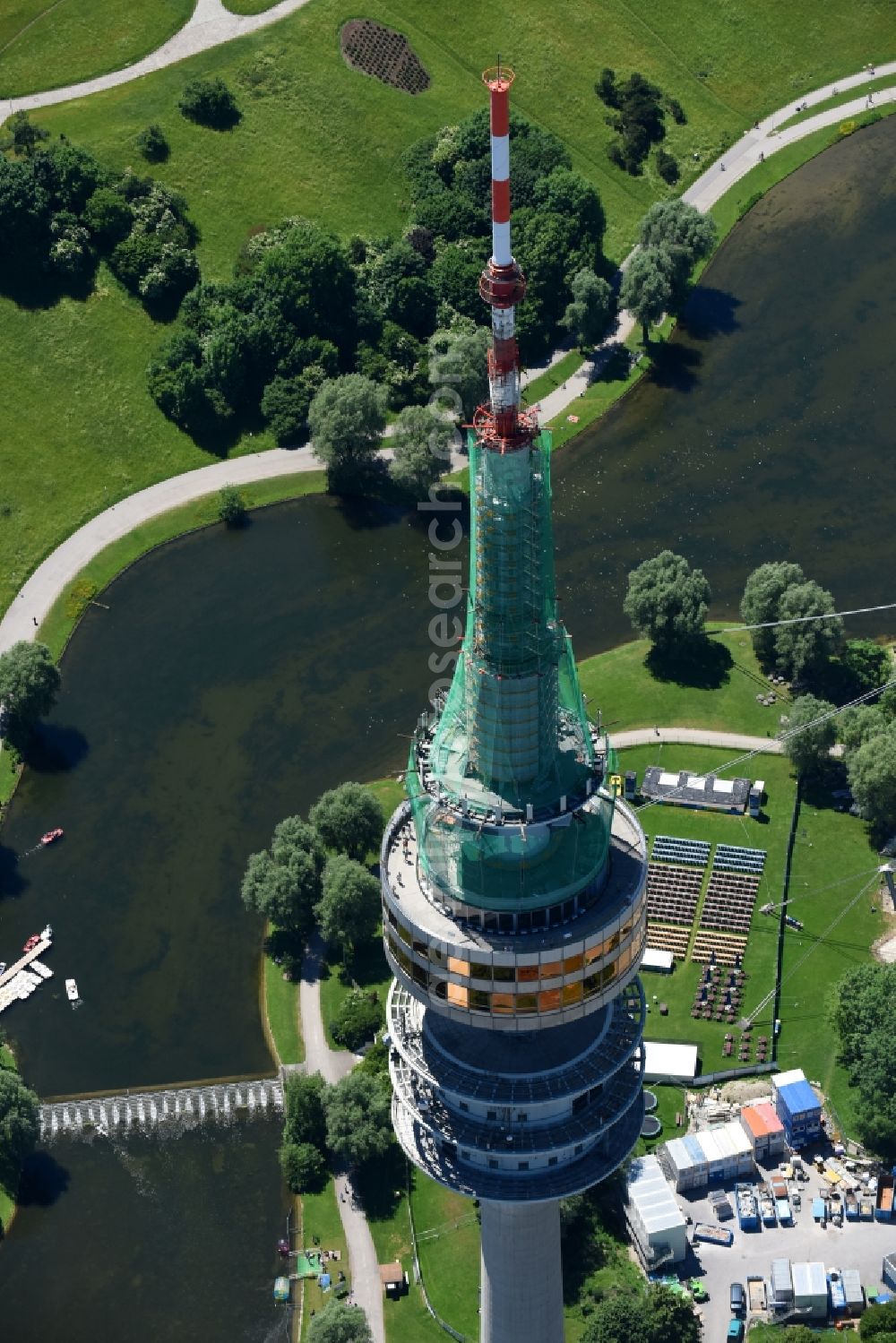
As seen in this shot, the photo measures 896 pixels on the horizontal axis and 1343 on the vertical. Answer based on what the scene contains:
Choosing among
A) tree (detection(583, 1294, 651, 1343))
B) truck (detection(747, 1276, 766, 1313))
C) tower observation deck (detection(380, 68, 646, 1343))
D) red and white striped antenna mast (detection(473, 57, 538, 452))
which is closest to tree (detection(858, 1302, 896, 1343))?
truck (detection(747, 1276, 766, 1313))

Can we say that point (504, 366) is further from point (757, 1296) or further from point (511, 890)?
point (757, 1296)

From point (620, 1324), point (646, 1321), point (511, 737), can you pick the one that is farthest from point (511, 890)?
point (646, 1321)

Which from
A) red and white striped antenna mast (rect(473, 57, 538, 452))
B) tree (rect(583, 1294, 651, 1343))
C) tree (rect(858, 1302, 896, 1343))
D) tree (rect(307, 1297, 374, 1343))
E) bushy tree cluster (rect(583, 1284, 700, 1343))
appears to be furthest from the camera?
tree (rect(307, 1297, 374, 1343))

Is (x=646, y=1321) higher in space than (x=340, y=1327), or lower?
higher

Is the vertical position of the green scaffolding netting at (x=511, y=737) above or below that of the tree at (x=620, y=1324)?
above

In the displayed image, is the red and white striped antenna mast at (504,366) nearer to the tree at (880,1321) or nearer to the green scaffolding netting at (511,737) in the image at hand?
the green scaffolding netting at (511,737)

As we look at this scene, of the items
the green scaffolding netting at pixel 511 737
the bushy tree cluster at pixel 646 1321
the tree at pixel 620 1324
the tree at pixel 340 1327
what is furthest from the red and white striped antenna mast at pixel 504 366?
the tree at pixel 340 1327

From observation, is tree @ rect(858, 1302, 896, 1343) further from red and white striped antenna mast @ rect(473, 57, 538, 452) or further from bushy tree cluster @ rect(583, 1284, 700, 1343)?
red and white striped antenna mast @ rect(473, 57, 538, 452)
